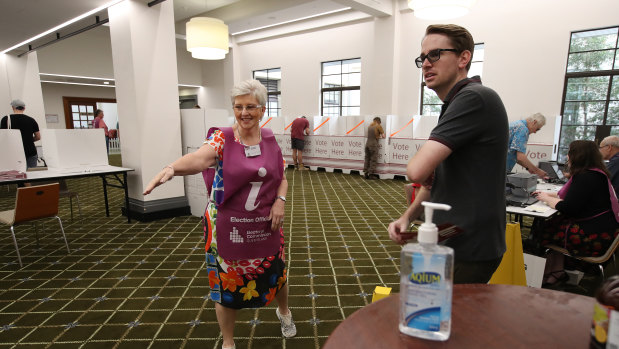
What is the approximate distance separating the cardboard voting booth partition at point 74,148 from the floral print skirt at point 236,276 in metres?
3.82

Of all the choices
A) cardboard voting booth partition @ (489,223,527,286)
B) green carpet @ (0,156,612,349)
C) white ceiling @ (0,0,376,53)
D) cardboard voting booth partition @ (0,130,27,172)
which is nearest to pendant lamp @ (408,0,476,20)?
white ceiling @ (0,0,376,53)

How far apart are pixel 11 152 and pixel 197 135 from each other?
2194 mm

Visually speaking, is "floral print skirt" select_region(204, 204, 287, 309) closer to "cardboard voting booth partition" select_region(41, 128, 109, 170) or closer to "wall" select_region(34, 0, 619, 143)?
"cardboard voting booth partition" select_region(41, 128, 109, 170)

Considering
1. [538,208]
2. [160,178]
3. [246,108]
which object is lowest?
[538,208]

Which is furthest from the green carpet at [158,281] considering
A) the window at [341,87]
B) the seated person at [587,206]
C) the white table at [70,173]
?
the window at [341,87]

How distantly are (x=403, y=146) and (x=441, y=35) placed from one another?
7.06m

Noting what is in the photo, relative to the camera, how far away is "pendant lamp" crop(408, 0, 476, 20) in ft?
15.5

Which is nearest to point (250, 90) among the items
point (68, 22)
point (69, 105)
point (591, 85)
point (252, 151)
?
point (252, 151)

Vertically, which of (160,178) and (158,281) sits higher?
(160,178)

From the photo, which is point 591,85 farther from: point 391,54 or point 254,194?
point 254,194

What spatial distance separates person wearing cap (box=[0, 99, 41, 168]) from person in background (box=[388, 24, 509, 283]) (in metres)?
6.88

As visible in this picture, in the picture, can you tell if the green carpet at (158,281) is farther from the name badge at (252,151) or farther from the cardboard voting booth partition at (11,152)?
the name badge at (252,151)

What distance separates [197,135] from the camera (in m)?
4.72

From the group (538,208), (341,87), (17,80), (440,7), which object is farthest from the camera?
(341,87)
